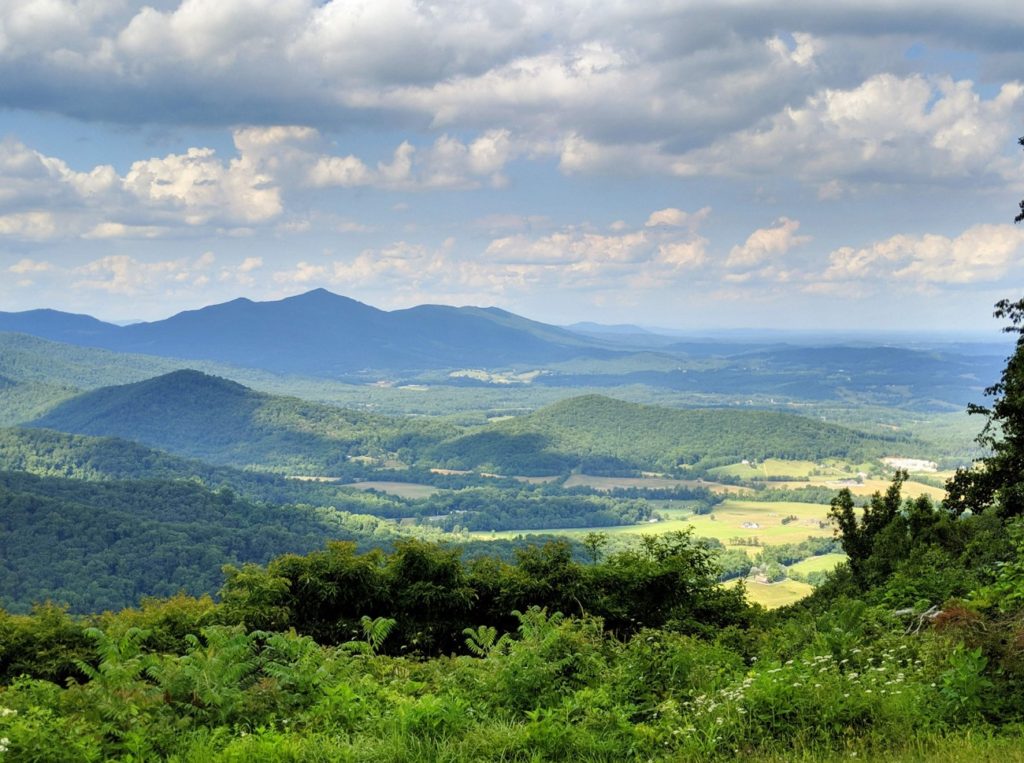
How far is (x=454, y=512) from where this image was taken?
15238 centimetres

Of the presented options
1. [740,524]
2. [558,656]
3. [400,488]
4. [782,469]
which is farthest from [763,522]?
[558,656]

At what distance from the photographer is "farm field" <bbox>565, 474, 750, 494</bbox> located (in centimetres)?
17162

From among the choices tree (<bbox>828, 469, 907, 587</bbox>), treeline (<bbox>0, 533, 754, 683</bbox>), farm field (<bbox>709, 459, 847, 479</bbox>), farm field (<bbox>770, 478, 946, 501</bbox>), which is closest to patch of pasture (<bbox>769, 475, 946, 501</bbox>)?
farm field (<bbox>770, 478, 946, 501</bbox>)

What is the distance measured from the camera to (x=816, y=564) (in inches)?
3583

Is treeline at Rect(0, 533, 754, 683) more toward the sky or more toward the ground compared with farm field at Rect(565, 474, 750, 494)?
more toward the sky

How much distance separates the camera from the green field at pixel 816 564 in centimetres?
8626

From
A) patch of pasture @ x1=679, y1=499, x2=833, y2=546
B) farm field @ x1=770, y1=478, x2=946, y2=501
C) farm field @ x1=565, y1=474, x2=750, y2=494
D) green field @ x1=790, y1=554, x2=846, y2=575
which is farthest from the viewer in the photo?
farm field @ x1=565, y1=474, x2=750, y2=494

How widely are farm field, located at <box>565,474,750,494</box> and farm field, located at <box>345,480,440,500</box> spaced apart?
32032mm

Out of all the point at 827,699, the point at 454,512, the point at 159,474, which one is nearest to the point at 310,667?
the point at 827,699

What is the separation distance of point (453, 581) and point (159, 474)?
534 feet

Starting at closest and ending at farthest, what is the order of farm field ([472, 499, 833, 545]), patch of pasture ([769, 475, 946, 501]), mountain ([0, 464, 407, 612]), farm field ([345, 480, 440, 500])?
mountain ([0, 464, 407, 612])
farm field ([472, 499, 833, 545])
patch of pasture ([769, 475, 946, 501])
farm field ([345, 480, 440, 500])

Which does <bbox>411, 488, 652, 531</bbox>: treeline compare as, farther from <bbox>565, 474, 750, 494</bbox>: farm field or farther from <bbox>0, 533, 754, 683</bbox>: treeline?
<bbox>0, 533, 754, 683</bbox>: treeline

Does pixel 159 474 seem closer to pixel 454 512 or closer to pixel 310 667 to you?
pixel 454 512

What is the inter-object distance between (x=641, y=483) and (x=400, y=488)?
178 feet
